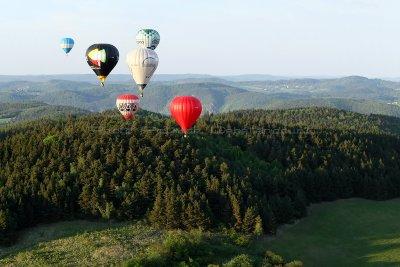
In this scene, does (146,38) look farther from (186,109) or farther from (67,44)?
(67,44)

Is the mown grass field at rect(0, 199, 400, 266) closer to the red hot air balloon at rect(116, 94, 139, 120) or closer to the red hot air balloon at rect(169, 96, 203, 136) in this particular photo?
the red hot air balloon at rect(169, 96, 203, 136)

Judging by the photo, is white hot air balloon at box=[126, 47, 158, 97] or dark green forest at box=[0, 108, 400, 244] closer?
white hot air balloon at box=[126, 47, 158, 97]

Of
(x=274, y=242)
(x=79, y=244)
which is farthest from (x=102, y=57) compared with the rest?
(x=274, y=242)

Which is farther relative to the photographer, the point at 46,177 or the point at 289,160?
the point at 289,160

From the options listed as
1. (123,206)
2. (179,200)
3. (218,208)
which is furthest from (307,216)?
(123,206)

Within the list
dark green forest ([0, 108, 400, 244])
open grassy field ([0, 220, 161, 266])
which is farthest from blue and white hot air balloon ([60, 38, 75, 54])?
open grassy field ([0, 220, 161, 266])

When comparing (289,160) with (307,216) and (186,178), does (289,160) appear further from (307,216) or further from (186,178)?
(186,178)
